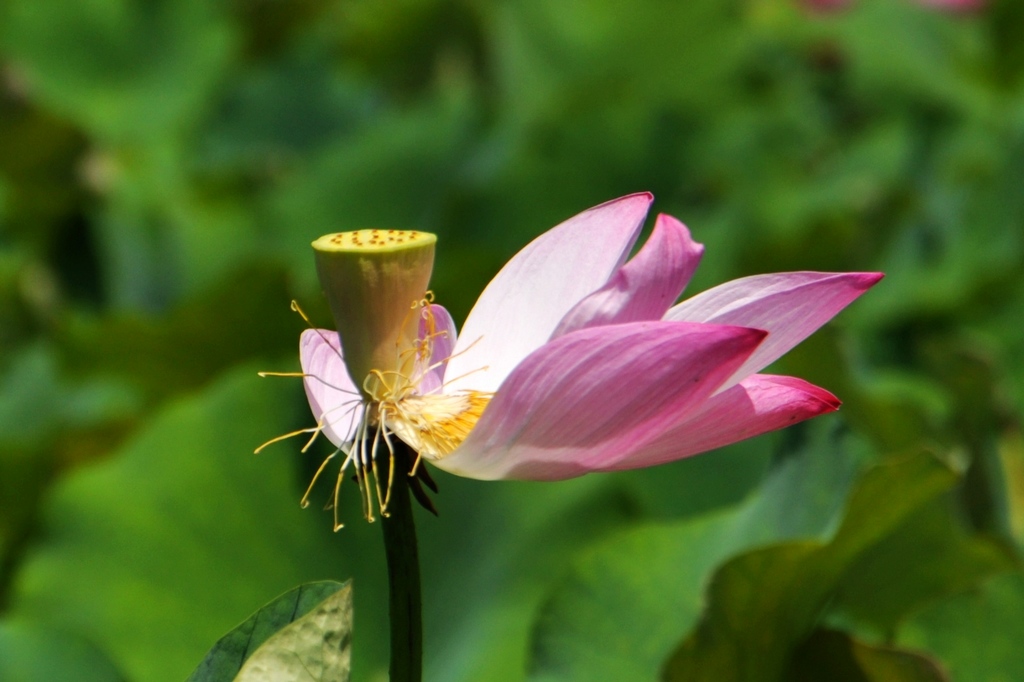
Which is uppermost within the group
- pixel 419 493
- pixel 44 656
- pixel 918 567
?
pixel 419 493

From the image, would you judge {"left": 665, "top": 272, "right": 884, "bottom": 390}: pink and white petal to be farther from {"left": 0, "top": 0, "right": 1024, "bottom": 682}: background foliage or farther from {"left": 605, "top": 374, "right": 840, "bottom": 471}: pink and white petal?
{"left": 0, "top": 0, "right": 1024, "bottom": 682}: background foliage

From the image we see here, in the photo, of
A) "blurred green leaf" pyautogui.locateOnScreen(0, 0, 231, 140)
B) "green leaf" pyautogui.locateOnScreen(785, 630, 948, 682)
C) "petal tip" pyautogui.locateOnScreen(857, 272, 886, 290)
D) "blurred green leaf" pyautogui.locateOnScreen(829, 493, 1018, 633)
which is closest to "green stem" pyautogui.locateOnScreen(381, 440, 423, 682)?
"petal tip" pyautogui.locateOnScreen(857, 272, 886, 290)

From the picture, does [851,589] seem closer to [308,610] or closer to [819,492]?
[819,492]

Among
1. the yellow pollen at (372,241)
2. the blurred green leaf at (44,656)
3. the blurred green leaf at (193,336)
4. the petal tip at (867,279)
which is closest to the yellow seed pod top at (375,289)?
the yellow pollen at (372,241)

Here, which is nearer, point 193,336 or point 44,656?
point 44,656

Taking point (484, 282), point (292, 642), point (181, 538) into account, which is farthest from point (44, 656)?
point (484, 282)

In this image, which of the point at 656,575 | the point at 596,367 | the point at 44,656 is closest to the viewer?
the point at 596,367

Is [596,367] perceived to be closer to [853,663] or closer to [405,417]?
[405,417]
